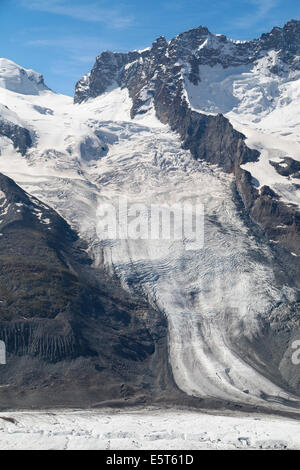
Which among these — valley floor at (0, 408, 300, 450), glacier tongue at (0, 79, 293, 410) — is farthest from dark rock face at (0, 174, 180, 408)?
valley floor at (0, 408, 300, 450)

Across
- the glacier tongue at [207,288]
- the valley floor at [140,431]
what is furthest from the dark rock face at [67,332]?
the valley floor at [140,431]

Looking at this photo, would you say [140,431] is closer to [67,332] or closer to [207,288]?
[67,332]

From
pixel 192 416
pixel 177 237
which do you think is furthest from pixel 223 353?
pixel 177 237

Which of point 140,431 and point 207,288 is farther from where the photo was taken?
point 207,288

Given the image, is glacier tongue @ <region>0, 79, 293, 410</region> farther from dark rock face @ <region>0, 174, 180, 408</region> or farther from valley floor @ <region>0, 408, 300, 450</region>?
valley floor @ <region>0, 408, 300, 450</region>

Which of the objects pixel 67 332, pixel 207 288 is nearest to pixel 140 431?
pixel 67 332

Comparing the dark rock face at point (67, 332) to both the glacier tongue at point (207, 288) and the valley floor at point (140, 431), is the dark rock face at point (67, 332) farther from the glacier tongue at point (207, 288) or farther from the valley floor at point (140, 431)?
the valley floor at point (140, 431)
